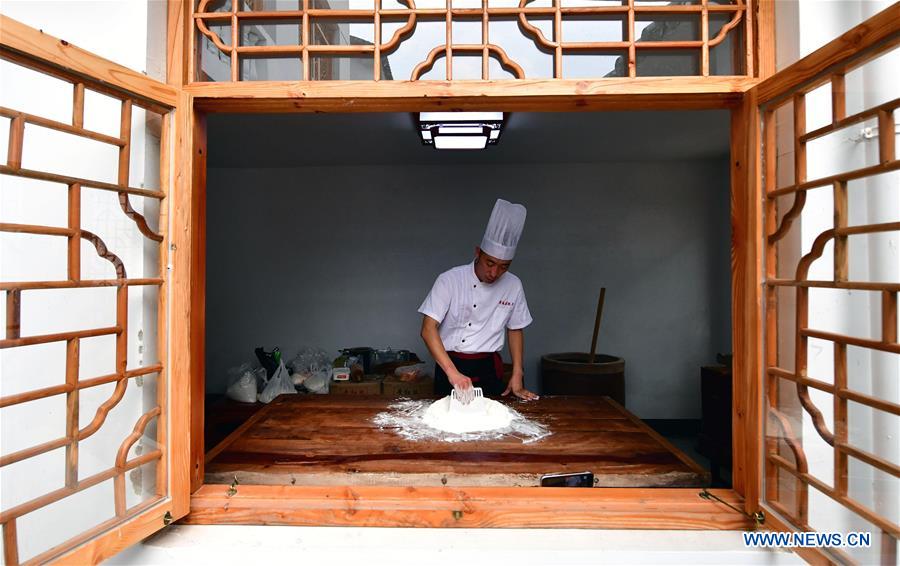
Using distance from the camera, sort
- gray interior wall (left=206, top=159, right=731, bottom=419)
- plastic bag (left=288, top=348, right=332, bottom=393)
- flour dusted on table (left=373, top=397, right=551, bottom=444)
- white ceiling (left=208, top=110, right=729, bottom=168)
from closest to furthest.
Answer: flour dusted on table (left=373, top=397, right=551, bottom=444)
white ceiling (left=208, top=110, right=729, bottom=168)
plastic bag (left=288, top=348, right=332, bottom=393)
gray interior wall (left=206, top=159, right=731, bottom=419)

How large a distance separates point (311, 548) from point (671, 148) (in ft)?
15.6

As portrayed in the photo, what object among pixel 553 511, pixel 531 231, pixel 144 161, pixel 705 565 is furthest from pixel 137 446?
pixel 531 231

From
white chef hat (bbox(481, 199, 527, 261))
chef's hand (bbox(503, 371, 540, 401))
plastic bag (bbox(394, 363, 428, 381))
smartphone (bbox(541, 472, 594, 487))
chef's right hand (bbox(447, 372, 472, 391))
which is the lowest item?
plastic bag (bbox(394, 363, 428, 381))

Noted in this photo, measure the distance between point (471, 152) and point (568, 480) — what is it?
4.02 metres

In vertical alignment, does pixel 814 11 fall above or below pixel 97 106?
above

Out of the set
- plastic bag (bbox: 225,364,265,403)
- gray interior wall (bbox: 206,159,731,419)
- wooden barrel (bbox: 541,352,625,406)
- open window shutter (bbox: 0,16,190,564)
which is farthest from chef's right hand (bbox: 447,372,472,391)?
gray interior wall (bbox: 206,159,731,419)

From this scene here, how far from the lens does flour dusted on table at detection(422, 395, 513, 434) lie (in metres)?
2.17

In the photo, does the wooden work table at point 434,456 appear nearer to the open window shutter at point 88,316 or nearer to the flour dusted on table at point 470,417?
the flour dusted on table at point 470,417

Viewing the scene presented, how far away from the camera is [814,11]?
4.94 feet

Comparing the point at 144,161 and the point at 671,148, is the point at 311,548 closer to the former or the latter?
the point at 144,161

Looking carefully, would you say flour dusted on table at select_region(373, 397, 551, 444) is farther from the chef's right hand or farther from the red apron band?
the red apron band

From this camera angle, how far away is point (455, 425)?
2.17 meters

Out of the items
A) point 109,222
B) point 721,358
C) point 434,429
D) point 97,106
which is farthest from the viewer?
point 721,358

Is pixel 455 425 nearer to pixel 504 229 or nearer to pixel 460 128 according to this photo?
pixel 504 229
